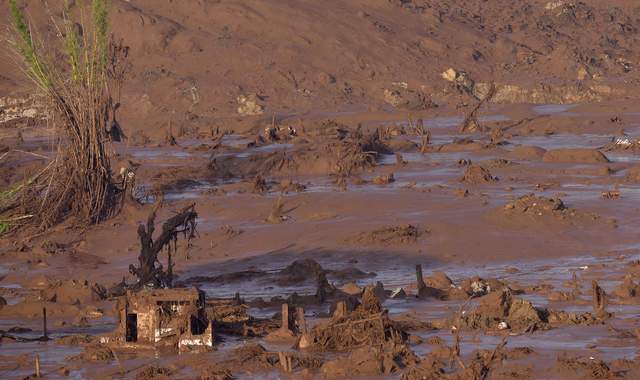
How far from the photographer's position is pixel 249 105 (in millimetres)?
37344

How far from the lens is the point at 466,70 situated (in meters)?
42.0

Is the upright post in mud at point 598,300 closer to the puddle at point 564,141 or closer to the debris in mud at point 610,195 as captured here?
the debris in mud at point 610,195

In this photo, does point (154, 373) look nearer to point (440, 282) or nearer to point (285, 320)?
point (285, 320)

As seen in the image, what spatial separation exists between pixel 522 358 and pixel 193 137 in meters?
23.6

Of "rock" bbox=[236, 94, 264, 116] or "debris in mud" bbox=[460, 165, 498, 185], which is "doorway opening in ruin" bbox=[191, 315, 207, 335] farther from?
"rock" bbox=[236, 94, 264, 116]

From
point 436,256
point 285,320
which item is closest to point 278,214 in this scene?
point 436,256

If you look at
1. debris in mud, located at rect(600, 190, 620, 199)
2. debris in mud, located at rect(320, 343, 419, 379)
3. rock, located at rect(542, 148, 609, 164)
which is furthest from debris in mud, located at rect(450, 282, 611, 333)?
rock, located at rect(542, 148, 609, 164)

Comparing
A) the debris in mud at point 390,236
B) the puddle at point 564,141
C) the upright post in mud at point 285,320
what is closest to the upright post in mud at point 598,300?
the upright post in mud at point 285,320

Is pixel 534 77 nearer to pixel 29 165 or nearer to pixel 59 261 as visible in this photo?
pixel 29 165

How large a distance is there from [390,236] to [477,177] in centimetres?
543

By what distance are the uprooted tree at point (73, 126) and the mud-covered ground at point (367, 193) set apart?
0.36 metres

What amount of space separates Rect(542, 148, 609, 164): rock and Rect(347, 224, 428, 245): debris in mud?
787 centimetres

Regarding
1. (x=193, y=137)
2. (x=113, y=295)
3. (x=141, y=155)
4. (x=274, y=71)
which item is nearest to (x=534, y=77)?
(x=274, y=71)

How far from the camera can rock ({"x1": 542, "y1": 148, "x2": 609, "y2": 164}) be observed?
23.6 meters
